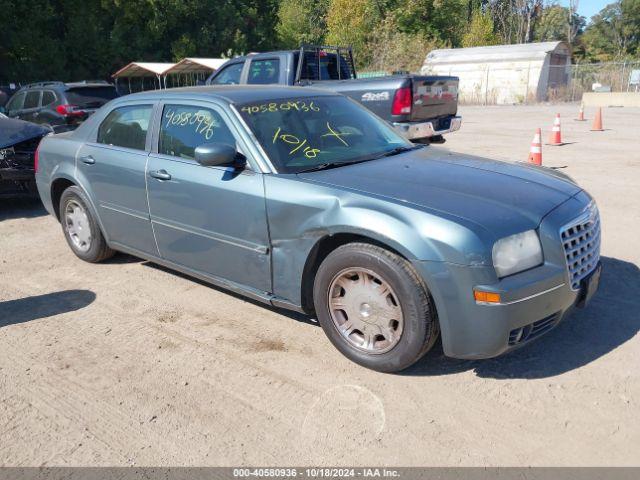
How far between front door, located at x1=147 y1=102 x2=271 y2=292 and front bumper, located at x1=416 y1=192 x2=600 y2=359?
4.17ft

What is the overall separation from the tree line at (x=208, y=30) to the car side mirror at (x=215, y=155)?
29.5 meters

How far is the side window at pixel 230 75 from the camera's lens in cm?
1030

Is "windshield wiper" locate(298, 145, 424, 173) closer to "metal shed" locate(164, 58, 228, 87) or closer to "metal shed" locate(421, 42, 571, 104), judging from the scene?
"metal shed" locate(164, 58, 228, 87)

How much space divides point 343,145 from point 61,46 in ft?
115

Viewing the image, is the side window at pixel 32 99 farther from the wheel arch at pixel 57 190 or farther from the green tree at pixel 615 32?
the green tree at pixel 615 32

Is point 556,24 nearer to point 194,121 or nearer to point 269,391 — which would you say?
point 194,121

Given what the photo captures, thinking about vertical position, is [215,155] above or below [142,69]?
below

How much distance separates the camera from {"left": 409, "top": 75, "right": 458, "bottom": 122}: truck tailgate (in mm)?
9109

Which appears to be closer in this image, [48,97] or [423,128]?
[423,128]

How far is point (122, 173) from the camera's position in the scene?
4.71 metres

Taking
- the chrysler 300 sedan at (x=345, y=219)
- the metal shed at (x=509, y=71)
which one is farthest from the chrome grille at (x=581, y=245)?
the metal shed at (x=509, y=71)

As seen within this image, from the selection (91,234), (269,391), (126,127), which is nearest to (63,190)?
(91,234)

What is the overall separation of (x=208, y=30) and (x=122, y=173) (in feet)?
128

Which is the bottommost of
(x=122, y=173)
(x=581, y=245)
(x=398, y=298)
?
(x=398, y=298)
